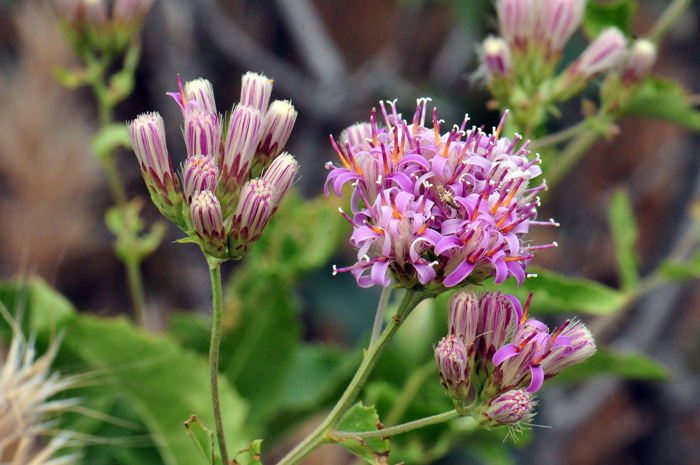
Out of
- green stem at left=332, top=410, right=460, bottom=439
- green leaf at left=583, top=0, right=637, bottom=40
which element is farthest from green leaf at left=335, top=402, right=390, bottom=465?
green leaf at left=583, top=0, right=637, bottom=40

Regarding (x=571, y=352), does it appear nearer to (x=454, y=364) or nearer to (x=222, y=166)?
(x=454, y=364)

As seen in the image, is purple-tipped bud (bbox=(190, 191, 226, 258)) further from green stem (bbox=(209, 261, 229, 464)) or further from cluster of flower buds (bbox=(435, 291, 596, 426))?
cluster of flower buds (bbox=(435, 291, 596, 426))

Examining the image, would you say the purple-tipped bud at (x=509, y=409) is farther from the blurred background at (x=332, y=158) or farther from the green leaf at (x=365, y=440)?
the blurred background at (x=332, y=158)

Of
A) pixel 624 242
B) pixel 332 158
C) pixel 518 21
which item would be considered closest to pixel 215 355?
pixel 518 21

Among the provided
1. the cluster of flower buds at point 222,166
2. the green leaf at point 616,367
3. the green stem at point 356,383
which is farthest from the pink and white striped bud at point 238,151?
the green leaf at point 616,367

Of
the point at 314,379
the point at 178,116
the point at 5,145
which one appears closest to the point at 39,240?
the point at 5,145
